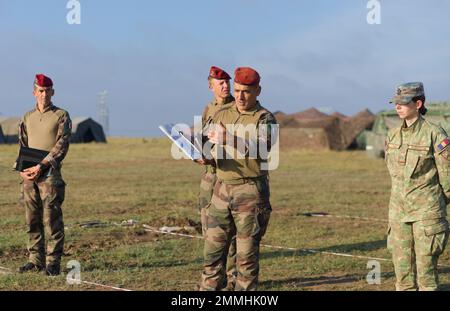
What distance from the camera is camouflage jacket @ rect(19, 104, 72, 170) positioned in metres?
8.02

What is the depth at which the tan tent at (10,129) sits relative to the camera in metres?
42.2

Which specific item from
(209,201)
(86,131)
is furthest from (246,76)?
(86,131)

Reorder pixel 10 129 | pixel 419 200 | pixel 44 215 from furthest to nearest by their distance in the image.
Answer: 1. pixel 10 129
2. pixel 44 215
3. pixel 419 200

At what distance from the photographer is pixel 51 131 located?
8.07 metres

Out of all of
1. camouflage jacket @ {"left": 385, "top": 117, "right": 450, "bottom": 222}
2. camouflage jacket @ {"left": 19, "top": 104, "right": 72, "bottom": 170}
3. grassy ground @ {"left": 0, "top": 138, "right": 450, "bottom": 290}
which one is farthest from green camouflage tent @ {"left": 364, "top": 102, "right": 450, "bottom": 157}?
camouflage jacket @ {"left": 385, "top": 117, "right": 450, "bottom": 222}

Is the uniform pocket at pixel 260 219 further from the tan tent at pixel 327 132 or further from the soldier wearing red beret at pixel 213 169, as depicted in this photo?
the tan tent at pixel 327 132

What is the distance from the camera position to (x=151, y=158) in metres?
31.6

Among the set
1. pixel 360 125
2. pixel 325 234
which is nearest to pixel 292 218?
pixel 325 234

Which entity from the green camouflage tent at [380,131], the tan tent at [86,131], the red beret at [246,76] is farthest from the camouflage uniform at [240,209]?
the tan tent at [86,131]

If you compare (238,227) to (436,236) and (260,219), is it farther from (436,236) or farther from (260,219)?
(436,236)

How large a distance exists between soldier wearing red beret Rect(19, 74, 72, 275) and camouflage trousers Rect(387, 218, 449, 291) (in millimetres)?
3601

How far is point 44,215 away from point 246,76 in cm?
309

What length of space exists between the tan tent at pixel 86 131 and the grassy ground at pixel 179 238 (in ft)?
64.0

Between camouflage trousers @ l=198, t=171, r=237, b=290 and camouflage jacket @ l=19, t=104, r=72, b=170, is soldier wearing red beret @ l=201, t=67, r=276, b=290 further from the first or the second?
camouflage jacket @ l=19, t=104, r=72, b=170
